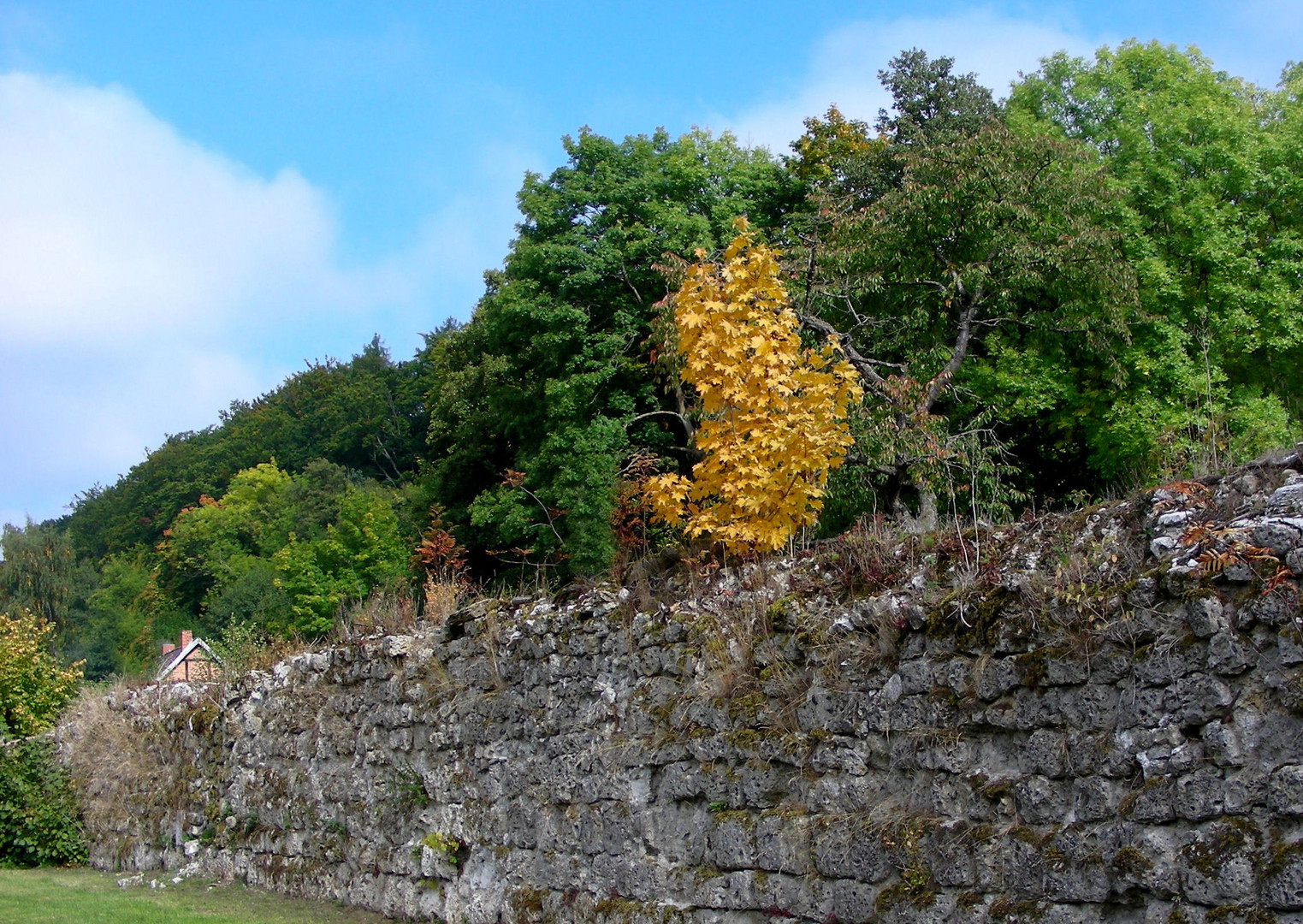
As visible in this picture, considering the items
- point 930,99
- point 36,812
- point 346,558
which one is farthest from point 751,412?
point 346,558

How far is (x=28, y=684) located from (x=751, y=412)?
16969mm

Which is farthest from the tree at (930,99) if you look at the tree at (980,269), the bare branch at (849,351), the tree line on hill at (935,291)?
the bare branch at (849,351)

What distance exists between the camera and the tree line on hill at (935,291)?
22906mm

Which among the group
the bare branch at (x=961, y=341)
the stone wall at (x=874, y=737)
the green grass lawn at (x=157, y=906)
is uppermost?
the bare branch at (x=961, y=341)

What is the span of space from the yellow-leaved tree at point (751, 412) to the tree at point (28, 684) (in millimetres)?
15429

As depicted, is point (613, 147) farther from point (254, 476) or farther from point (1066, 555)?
point (254, 476)

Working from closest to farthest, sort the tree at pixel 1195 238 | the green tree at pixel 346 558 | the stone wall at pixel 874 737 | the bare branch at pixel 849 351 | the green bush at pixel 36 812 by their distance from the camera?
the stone wall at pixel 874 737
the green bush at pixel 36 812
the bare branch at pixel 849 351
the tree at pixel 1195 238
the green tree at pixel 346 558

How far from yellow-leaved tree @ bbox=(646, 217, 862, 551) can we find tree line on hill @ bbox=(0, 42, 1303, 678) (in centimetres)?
681

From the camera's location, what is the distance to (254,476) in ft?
235

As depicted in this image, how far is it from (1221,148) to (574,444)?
16.2 m

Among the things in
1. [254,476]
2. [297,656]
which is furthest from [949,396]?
[254,476]

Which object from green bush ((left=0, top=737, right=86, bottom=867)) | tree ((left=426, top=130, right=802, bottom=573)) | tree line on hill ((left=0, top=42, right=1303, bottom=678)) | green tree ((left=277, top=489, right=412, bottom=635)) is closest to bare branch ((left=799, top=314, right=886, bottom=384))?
tree line on hill ((left=0, top=42, right=1303, bottom=678))

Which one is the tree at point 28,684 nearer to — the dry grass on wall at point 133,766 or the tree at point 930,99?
the dry grass on wall at point 133,766

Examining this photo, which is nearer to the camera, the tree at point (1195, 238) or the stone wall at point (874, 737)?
the stone wall at point (874, 737)
